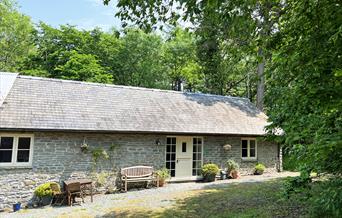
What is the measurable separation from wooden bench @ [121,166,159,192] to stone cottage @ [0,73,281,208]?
13.2 inches

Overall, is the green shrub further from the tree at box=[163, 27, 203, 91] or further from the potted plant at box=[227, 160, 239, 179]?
the tree at box=[163, 27, 203, 91]

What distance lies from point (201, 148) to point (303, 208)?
717 centimetres

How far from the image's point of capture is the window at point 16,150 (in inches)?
397

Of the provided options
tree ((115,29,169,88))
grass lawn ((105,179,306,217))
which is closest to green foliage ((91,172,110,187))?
grass lawn ((105,179,306,217))

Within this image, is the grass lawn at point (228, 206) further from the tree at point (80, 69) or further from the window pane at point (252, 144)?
the tree at point (80, 69)

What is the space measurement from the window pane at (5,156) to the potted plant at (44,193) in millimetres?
1437

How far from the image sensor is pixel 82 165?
11.5 meters

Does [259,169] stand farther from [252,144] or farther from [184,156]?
[184,156]

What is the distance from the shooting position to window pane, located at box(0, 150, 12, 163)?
10035mm

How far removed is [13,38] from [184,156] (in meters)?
26.1

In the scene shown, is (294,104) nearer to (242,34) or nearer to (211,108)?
(242,34)

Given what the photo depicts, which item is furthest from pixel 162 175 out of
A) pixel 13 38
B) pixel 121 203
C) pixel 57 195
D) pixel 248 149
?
pixel 13 38

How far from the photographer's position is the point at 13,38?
31016mm

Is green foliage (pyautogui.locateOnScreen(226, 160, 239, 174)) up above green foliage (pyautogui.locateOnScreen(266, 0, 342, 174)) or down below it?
below
